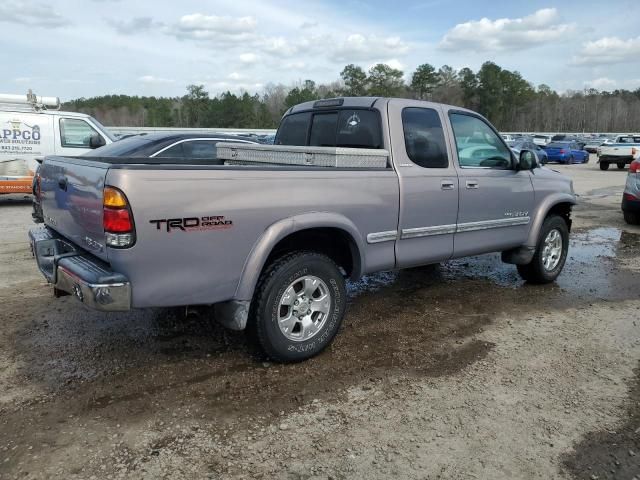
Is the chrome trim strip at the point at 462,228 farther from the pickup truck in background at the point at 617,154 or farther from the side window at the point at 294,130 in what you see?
the pickup truck in background at the point at 617,154

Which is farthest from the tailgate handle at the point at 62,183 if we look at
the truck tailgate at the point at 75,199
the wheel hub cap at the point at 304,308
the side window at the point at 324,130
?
the side window at the point at 324,130

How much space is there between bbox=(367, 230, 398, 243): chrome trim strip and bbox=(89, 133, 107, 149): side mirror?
8466mm

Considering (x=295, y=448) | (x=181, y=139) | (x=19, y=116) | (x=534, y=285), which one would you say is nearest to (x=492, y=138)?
(x=534, y=285)

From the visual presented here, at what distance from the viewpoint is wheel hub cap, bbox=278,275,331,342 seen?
3768 mm

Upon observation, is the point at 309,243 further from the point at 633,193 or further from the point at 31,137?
the point at 31,137

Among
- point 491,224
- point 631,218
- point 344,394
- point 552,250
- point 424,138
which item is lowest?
point 344,394

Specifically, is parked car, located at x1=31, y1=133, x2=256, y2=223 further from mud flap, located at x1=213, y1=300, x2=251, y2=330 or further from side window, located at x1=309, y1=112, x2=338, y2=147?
mud flap, located at x1=213, y1=300, x2=251, y2=330

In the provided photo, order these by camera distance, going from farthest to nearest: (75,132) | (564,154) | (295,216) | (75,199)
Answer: (564,154) → (75,132) → (295,216) → (75,199)

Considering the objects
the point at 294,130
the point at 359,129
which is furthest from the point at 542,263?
the point at 294,130

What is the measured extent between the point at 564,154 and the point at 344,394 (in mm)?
35460

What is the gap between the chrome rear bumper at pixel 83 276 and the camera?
9.80ft

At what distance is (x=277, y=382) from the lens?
361 cm

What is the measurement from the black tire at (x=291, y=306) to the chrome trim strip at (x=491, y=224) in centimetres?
158

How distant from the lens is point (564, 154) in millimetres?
34469
